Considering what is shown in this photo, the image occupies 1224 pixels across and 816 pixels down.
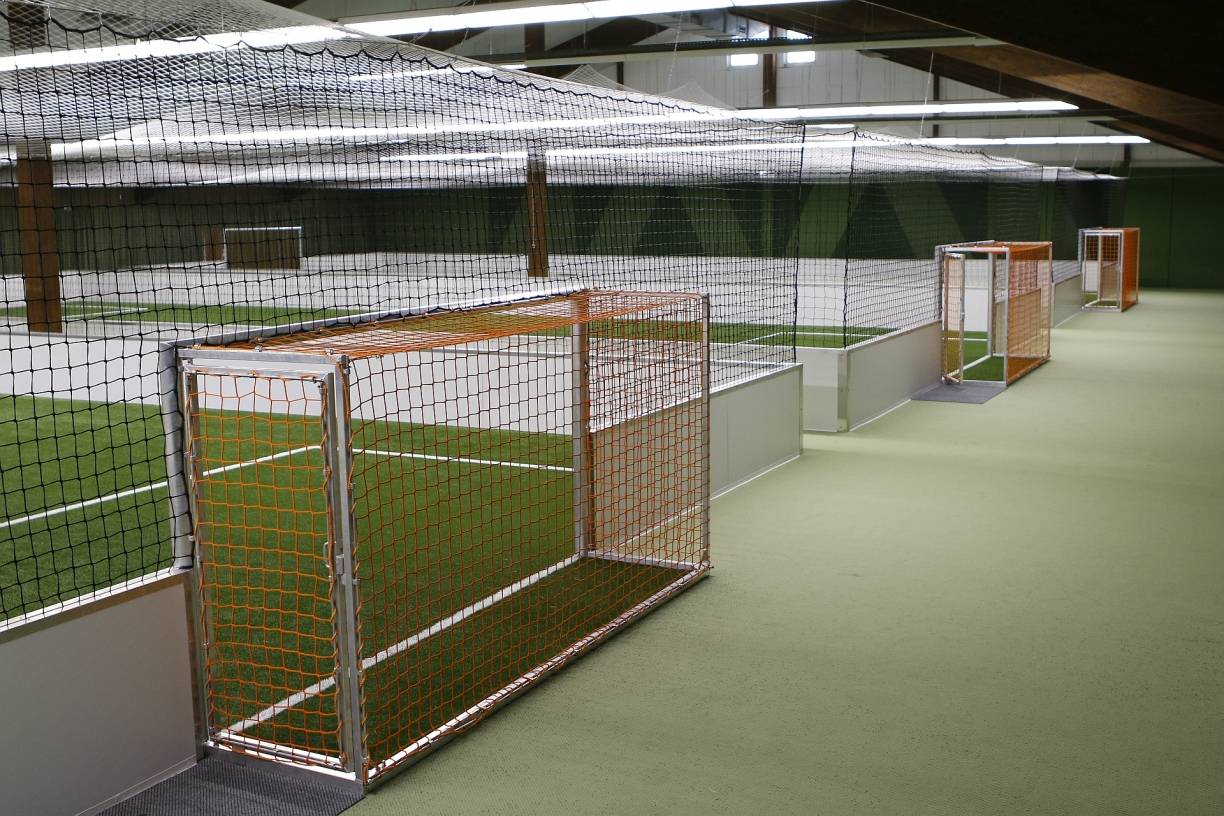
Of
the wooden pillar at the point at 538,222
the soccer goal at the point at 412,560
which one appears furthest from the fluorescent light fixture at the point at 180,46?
the wooden pillar at the point at 538,222

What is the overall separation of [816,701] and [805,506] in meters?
2.64

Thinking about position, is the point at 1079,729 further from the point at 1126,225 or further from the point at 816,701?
the point at 1126,225

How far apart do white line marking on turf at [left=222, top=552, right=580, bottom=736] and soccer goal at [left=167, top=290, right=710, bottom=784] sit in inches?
0.4

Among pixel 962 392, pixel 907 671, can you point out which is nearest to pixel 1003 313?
pixel 962 392

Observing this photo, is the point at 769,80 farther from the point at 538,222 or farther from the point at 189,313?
the point at 189,313

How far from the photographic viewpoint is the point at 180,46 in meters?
4.52

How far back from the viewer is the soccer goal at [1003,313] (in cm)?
1065

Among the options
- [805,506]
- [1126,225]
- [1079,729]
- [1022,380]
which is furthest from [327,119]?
[1126,225]

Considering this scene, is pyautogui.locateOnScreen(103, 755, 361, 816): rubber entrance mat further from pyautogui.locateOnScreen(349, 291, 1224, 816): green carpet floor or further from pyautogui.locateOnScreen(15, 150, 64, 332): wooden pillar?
pyautogui.locateOnScreen(15, 150, 64, 332): wooden pillar

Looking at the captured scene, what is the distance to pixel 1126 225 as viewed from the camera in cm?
2367

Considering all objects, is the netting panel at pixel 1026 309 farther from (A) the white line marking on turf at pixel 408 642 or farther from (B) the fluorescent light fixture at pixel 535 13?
(A) the white line marking on turf at pixel 408 642

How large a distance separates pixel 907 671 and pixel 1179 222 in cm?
2231

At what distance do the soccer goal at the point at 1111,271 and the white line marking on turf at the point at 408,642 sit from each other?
48.4ft

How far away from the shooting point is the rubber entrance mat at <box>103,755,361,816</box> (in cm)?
314
